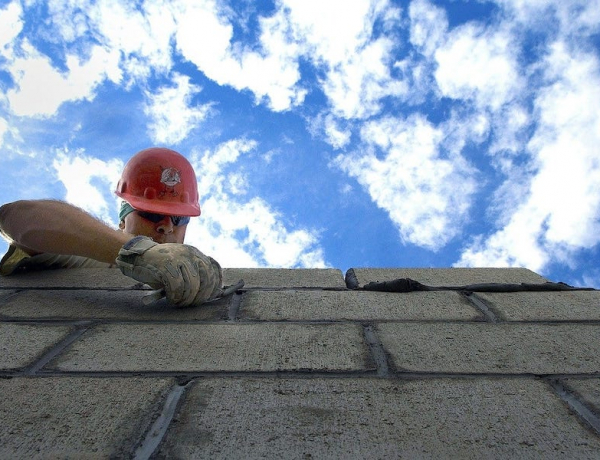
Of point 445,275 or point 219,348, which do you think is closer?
point 219,348

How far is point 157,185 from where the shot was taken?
260 centimetres

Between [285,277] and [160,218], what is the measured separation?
0.83 meters

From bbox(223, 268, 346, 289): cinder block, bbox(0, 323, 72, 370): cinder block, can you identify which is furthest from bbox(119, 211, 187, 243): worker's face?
bbox(0, 323, 72, 370): cinder block

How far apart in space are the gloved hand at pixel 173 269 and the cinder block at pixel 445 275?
2.04 ft

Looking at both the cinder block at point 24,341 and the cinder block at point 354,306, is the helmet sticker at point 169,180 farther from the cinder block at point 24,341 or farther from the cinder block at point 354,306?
the cinder block at point 24,341

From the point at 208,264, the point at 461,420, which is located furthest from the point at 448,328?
the point at 208,264

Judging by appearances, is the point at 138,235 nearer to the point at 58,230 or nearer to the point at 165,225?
the point at 58,230

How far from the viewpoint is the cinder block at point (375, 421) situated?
843mm

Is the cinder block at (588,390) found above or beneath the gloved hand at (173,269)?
beneath

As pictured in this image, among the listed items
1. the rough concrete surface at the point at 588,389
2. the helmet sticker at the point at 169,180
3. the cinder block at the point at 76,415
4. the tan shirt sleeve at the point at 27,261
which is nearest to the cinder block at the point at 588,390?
the rough concrete surface at the point at 588,389

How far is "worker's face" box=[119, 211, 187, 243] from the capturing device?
8.20 feet

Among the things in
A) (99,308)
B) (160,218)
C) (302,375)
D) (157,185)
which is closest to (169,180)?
(157,185)

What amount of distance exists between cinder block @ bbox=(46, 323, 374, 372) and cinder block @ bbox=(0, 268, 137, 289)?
1.69ft

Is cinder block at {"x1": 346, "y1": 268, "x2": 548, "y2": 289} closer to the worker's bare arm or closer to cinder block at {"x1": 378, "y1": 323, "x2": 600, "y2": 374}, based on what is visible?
cinder block at {"x1": 378, "y1": 323, "x2": 600, "y2": 374}
